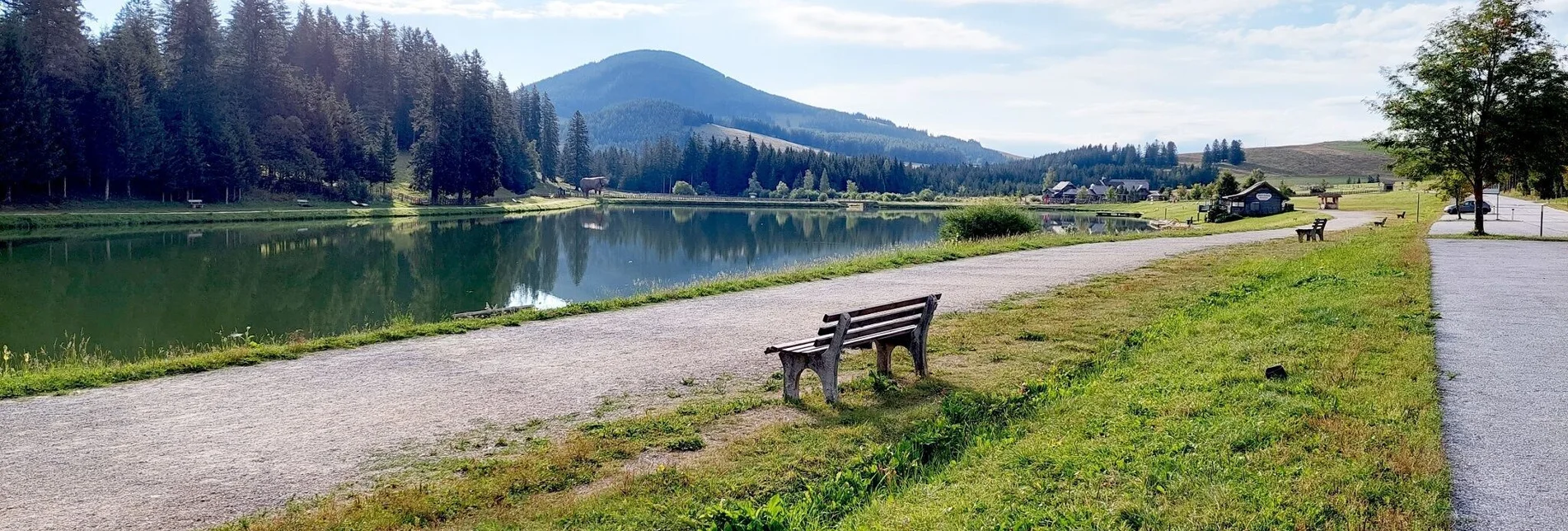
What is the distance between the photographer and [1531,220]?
42375mm

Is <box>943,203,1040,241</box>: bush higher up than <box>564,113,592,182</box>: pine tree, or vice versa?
<box>564,113,592,182</box>: pine tree

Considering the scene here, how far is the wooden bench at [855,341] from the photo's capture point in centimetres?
847

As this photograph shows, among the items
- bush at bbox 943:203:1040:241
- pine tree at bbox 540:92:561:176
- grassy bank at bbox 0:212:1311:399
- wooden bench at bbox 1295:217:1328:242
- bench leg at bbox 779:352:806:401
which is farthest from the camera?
pine tree at bbox 540:92:561:176

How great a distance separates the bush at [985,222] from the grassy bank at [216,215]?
4566 cm

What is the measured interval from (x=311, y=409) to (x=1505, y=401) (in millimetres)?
11165

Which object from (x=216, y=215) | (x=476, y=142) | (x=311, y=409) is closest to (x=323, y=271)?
(x=311, y=409)

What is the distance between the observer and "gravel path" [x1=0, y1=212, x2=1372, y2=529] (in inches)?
240

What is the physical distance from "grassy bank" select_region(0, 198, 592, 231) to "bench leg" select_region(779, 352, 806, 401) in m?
50.8

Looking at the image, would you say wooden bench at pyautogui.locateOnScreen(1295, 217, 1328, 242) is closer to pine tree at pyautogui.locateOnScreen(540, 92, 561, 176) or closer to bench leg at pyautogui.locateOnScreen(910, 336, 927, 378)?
bench leg at pyautogui.locateOnScreen(910, 336, 927, 378)

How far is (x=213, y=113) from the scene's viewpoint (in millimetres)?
61188

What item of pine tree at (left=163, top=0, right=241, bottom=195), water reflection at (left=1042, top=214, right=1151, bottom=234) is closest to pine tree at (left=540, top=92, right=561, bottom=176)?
pine tree at (left=163, top=0, right=241, bottom=195)

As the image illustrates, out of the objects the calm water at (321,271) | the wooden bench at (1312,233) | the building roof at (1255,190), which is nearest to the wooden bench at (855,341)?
the calm water at (321,271)

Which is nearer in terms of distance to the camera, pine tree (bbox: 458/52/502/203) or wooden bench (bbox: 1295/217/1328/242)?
wooden bench (bbox: 1295/217/1328/242)

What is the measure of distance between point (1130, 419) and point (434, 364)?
8.23 m
